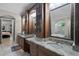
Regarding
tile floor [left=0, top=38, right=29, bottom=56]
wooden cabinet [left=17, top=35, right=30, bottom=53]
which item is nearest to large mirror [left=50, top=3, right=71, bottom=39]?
tile floor [left=0, top=38, right=29, bottom=56]

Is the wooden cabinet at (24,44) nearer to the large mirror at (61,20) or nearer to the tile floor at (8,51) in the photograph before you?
the tile floor at (8,51)

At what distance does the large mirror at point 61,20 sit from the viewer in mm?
2094

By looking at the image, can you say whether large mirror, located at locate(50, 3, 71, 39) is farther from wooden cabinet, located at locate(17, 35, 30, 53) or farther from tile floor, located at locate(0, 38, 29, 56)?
wooden cabinet, located at locate(17, 35, 30, 53)

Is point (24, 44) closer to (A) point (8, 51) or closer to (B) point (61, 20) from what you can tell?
(A) point (8, 51)

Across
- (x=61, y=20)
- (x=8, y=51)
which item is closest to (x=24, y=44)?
(x=8, y=51)

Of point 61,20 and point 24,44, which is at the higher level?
point 61,20

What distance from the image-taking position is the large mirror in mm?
2094

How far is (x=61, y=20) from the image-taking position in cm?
232

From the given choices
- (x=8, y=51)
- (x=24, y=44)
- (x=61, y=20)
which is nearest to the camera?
(x=61, y=20)

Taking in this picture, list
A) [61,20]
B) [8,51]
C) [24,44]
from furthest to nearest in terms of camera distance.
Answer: [24,44] → [8,51] → [61,20]

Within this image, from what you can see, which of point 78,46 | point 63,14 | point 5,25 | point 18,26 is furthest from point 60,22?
point 18,26

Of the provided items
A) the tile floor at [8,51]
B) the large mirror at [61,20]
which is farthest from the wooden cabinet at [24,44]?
the large mirror at [61,20]

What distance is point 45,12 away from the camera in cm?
293

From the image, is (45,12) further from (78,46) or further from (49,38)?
(78,46)
